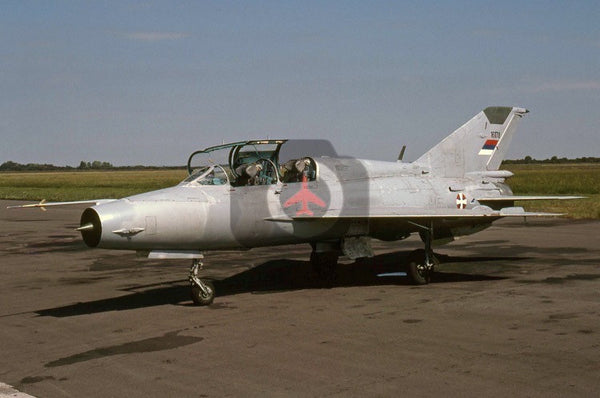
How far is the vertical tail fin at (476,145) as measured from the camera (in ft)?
53.8

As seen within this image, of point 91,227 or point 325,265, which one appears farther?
point 325,265

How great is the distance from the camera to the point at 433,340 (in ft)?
31.1

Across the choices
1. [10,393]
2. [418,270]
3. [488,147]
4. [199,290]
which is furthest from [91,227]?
[488,147]

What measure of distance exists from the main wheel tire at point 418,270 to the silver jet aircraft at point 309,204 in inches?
0.8

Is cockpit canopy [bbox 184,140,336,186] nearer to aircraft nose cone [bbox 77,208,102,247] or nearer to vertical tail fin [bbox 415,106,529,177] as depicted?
aircraft nose cone [bbox 77,208,102,247]

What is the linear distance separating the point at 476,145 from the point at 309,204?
17.4 ft

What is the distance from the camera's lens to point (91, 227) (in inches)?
432

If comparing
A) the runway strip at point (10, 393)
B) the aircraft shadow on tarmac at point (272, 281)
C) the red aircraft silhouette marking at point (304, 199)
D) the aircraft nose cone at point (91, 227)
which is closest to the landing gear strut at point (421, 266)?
the aircraft shadow on tarmac at point (272, 281)

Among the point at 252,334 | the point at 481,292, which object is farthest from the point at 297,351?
the point at 481,292

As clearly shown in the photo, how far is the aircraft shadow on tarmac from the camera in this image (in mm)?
12891

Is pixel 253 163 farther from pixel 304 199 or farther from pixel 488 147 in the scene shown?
pixel 488 147

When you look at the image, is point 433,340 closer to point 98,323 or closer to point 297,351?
point 297,351

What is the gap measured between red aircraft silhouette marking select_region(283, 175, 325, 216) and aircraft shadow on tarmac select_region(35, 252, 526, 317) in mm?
1737

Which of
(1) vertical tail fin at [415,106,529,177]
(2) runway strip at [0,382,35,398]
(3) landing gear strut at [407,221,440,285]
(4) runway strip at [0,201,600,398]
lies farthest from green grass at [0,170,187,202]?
(2) runway strip at [0,382,35,398]
